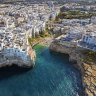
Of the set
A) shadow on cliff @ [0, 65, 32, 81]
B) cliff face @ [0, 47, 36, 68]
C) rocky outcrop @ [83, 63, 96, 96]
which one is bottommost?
shadow on cliff @ [0, 65, 32, 81]

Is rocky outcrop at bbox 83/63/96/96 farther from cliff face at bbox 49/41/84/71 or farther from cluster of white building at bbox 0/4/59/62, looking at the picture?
cluster of white building at bbox 0/4/59/62

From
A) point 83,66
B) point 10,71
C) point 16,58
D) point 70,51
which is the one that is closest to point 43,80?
point 10,71

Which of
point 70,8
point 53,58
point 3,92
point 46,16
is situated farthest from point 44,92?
point 70,8

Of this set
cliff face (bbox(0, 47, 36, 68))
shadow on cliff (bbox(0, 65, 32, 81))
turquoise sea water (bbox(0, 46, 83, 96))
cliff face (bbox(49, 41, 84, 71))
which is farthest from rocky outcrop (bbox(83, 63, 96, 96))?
shadow on cliff (bbox(0, 65, 32, 81))

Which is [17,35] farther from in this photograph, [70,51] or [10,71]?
[10,71]

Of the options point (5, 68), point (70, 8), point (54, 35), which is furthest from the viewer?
point (70, 8)

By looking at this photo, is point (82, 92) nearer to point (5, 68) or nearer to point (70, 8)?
point (5, 68)
